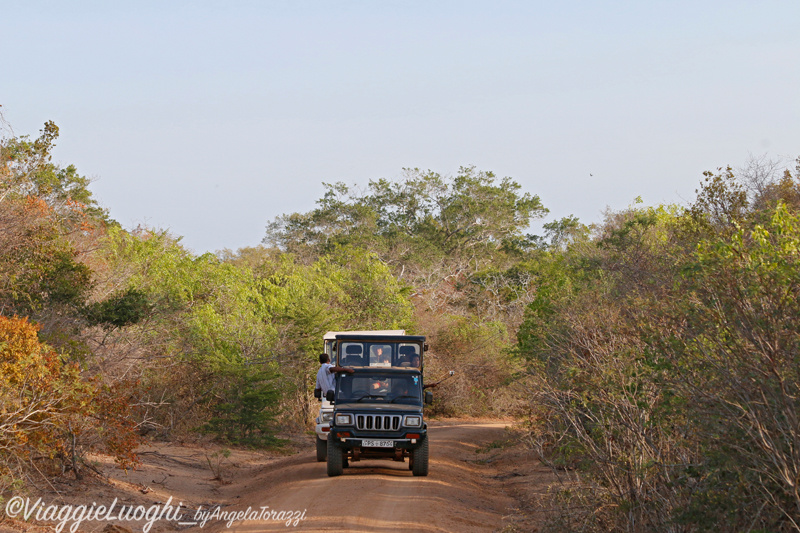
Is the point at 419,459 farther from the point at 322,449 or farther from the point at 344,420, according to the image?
the point at 322,449

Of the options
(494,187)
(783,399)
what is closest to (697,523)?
(783,399)

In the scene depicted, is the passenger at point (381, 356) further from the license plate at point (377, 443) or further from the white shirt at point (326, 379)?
the license plate at point (377, 443)

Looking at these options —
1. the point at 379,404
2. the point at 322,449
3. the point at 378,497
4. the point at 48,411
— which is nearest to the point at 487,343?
the point at 322,449

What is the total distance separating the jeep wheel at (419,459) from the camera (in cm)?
1344

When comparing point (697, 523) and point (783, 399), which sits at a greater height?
point (783, 399)

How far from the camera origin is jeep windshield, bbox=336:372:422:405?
13863 mm

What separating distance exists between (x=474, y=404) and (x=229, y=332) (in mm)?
12302

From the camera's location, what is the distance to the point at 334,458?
13.3 meters

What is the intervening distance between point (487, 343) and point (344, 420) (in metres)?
21.0

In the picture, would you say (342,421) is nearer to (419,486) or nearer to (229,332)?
(419,486)

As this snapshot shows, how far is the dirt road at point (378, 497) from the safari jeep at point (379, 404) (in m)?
0.42

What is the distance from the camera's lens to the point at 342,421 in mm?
13242

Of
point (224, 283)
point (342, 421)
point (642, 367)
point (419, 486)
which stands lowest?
point (419, 486)

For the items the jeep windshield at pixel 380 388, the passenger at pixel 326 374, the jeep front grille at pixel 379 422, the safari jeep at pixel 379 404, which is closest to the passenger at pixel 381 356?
the safari jeep at pixel 379 404
